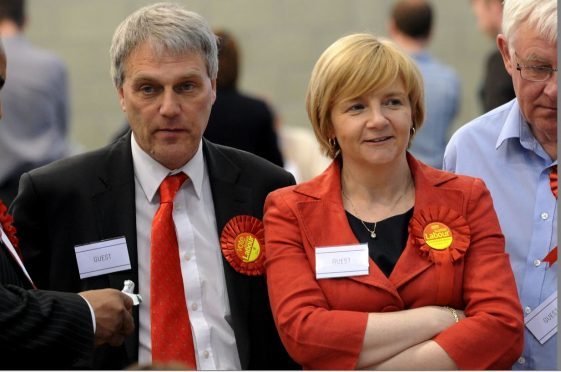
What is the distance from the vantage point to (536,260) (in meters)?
3.85

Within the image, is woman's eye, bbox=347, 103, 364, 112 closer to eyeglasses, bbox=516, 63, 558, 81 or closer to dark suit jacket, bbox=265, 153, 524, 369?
dark suit jacket, bbox=265, 153, 524, 369

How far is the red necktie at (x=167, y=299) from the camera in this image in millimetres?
3738

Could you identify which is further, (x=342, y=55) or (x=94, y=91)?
(x=94, y=91)

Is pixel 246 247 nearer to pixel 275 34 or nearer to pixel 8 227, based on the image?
pixel 8 227

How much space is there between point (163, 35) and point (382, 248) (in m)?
0.89

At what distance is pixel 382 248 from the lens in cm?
363

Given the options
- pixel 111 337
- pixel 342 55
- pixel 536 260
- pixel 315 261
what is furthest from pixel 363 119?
pixel 111 337

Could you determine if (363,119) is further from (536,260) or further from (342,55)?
(536,260)

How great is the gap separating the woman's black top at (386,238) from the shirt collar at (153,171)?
514 millimetres

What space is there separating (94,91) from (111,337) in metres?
6.93

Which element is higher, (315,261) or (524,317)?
(315,261)

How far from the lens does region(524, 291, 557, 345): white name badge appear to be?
380 centimetres

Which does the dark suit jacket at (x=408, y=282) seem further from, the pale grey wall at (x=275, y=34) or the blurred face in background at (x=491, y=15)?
the pale grey wall at (x=275, y=34)

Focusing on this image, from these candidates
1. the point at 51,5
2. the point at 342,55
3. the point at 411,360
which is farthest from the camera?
the point at 51,5
